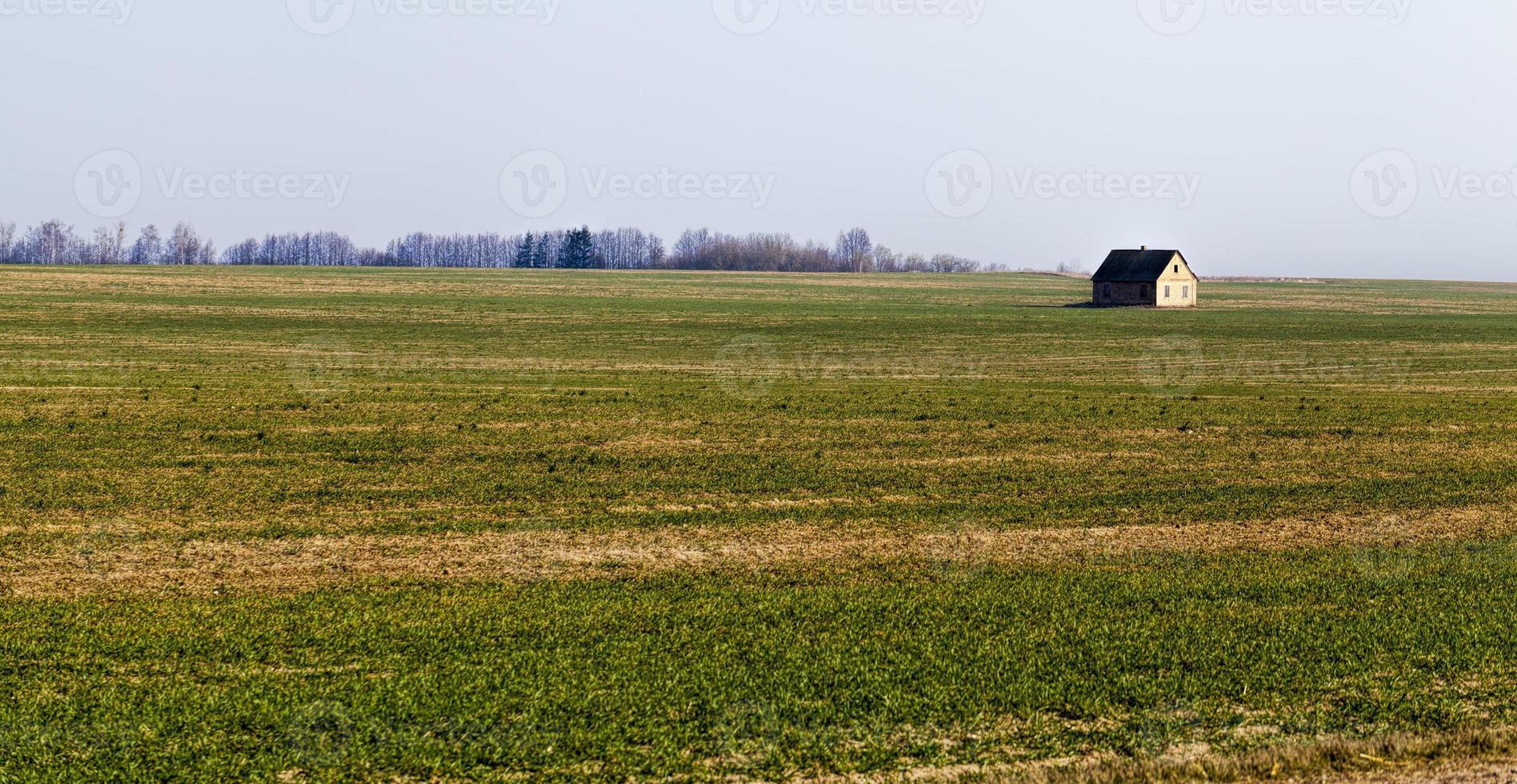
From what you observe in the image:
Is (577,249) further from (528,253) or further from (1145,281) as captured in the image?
(1145,281)

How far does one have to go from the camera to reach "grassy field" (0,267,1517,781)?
8703mm

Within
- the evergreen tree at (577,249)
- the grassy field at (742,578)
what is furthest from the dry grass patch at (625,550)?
the evergreen tree at (577,249)

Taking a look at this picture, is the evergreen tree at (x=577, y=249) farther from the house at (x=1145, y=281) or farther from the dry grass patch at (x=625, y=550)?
the dry grass patch at (x=625, y=550)

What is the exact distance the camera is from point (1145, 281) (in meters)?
90.0

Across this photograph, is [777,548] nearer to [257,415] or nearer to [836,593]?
[836,593]

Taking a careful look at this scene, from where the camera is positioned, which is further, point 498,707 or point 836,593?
point 836,593

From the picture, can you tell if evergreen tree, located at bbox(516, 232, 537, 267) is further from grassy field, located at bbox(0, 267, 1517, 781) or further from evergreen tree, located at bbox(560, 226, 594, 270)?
grassy field, located at bbox(0, 267, 1517, 781)

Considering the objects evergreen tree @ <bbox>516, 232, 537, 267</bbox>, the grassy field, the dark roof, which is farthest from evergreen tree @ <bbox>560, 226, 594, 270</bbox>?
the grassy field

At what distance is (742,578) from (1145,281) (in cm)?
8267

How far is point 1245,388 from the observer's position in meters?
33.3

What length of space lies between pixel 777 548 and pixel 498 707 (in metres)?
5.89

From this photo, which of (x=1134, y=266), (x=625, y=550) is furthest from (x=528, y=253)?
(x=625, y=550)

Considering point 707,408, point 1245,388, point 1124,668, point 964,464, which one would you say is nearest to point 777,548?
point 1124,668

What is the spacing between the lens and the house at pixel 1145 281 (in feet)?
294
